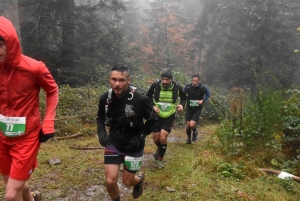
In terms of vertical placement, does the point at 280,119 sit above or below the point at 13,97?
below

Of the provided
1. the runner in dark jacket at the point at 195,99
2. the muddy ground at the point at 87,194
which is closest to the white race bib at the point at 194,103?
A: the runner in dark jacket at the point at 195,99

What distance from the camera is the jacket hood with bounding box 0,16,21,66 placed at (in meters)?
2.65

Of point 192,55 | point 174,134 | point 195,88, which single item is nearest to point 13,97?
point 195,88

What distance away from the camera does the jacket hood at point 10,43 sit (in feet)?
8.69

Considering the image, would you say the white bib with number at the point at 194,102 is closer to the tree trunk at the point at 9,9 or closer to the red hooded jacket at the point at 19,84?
the tree trunk at the point at 9,9

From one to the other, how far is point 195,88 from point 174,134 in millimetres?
3223

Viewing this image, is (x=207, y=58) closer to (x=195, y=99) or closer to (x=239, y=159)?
(x=195, y=99)

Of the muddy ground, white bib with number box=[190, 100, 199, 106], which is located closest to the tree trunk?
the muddy ground

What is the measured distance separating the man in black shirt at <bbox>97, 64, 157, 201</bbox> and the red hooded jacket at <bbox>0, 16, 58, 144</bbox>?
94cm

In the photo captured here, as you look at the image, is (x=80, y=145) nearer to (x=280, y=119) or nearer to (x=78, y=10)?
(x=280, y=119)

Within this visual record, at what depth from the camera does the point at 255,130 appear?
6.84m

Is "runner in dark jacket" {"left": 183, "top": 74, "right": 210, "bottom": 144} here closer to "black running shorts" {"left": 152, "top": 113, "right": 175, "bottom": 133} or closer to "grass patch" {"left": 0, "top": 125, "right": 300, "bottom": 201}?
"grass patch" {"left": 0, "top": 125, "right": 300, "bottom": 201}

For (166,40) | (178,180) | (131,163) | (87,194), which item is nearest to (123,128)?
(131,163)

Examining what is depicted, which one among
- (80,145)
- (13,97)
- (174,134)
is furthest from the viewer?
(174,134)
